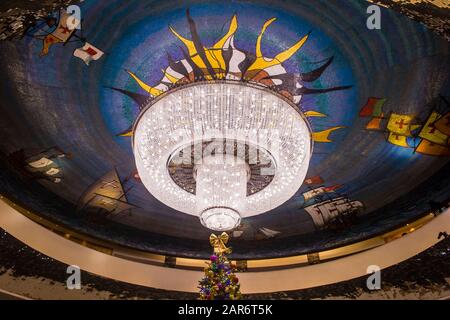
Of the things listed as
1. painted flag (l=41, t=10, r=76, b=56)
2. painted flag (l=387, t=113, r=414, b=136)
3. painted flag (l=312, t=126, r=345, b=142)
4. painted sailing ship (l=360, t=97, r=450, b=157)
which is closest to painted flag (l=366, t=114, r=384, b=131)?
painted sailing ship (l=360, t=97, r=450, b=157)

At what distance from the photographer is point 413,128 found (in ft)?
21.4

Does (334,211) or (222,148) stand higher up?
(334,211)

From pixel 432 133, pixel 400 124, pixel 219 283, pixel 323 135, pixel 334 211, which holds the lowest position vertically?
pixel 219 283

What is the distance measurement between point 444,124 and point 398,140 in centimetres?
57

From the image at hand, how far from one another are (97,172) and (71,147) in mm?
601

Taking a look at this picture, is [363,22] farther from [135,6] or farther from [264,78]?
[135,6]

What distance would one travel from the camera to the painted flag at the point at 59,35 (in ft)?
17.9

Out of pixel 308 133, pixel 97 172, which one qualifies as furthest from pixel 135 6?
pixel 97 172

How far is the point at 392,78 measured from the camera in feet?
19.5

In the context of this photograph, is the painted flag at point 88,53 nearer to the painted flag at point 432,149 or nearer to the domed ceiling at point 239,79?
the domed ceiling at point 239,79

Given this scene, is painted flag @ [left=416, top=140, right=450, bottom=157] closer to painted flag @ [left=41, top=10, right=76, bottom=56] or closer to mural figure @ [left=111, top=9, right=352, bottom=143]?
mural figure @ [left=111, top=9, right=352, bottom=143]

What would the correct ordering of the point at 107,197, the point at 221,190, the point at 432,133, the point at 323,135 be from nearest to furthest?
the point at 221,190 < the point at 432,133 < the point at 323,135 < the point at 107,197

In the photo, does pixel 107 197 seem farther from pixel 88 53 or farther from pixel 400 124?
pixel 400 124

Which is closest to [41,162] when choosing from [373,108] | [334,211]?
[334,211]
